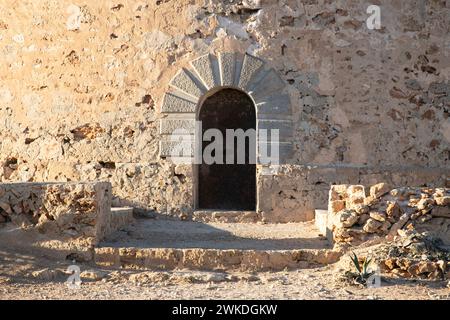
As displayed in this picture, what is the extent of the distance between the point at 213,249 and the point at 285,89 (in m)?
2.58

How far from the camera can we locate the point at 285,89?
7281mm

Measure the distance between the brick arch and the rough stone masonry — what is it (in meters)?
0.08

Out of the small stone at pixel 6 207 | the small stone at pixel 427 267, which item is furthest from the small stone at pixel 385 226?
the small stone at pixel 6 207

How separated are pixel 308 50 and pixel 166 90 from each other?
1820 mm

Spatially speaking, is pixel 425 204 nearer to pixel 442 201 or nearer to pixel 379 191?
pixel 442 201

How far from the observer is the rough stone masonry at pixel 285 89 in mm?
7262

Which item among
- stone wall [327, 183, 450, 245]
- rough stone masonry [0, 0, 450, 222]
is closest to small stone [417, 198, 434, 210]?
stone wall [327, 183, 450, 245]

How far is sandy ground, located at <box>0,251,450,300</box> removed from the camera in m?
4.43

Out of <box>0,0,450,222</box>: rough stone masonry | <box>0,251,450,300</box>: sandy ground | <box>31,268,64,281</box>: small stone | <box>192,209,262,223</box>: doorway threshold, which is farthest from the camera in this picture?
<box>0,0,450,222</box>: rough stone masonry

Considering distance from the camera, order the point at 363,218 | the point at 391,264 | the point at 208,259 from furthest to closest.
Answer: the point at 363,218 → the point at 208,259 → the point at 391,264

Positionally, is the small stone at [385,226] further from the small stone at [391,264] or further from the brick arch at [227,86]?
the brick arch at [227,86]

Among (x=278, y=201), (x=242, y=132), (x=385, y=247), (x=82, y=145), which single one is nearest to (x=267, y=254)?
(x=385, y=247)

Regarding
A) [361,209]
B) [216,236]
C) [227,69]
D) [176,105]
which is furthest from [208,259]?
[227,69]

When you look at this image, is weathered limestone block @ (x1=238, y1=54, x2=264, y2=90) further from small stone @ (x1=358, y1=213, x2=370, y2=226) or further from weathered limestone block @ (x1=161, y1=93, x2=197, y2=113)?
small stone @ (x1=358, y1=213, x2=370, y2=226)
